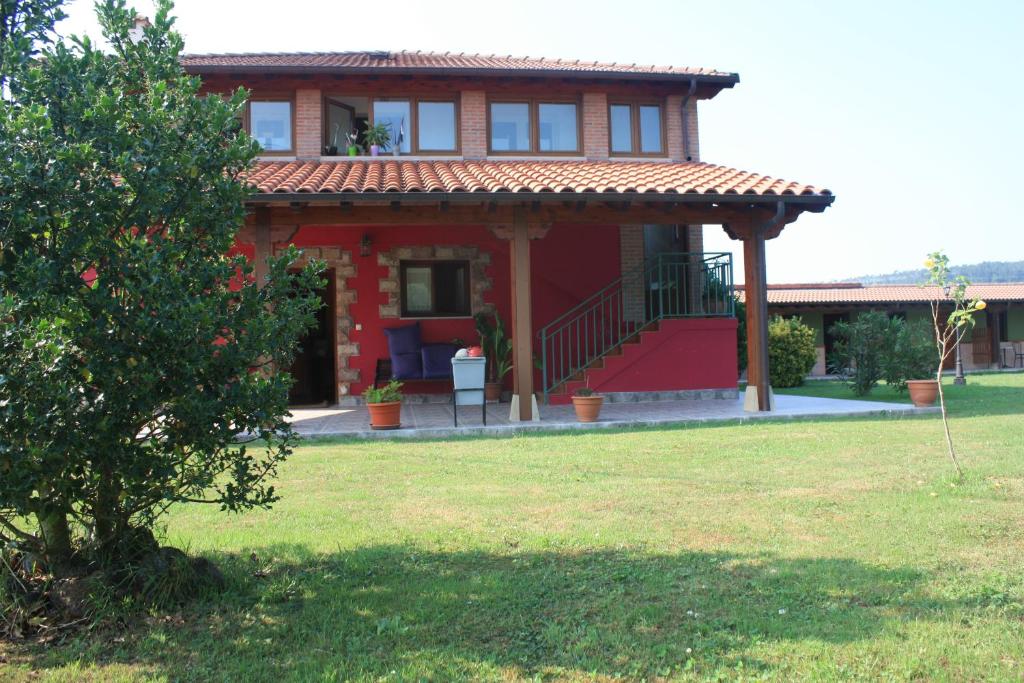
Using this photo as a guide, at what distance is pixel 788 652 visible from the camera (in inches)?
→ 107

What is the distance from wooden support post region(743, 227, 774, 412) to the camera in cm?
995

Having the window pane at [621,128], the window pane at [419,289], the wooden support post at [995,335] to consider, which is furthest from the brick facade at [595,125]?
the wooden support post at [995,335]

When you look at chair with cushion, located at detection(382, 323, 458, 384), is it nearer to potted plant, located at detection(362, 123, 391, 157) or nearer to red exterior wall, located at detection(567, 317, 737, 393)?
red exterior wall, located at detection(567, 317, 737, 393)

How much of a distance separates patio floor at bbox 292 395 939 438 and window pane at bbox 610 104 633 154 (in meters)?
4.47

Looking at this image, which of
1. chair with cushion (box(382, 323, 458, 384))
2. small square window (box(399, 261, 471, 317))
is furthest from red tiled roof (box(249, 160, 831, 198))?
chair with cushion (box(382, 323, 458, 384))

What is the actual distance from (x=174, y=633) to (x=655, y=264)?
10.8 m

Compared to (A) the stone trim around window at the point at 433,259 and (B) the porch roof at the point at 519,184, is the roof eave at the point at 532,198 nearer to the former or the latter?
(B) the porch roof at the point at 519,184

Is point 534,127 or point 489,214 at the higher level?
point 534,127

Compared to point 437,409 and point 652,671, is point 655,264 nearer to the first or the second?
point 437,409

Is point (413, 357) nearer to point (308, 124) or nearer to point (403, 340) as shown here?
point (403, 340)

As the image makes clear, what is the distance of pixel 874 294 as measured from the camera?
2762cm

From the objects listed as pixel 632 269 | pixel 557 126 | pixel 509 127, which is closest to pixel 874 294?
pixel 632 269

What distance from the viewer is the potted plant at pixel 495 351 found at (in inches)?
463

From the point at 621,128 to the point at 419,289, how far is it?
443 cm
